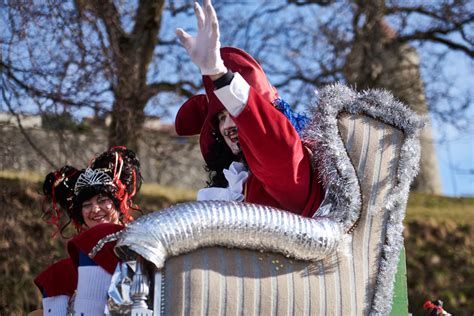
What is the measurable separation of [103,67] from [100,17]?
36 centimetres

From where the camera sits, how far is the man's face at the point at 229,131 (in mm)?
2746

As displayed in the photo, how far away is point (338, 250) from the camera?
2.38m

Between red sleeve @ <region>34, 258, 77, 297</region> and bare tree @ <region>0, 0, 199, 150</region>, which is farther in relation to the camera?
bare tree @ <region>0, 0, 199, 150</region>

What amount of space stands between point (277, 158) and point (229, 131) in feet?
1.09

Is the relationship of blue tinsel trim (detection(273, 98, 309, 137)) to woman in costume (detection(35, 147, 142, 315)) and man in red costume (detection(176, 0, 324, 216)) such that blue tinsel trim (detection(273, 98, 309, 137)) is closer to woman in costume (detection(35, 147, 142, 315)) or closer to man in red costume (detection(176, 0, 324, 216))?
man in red costume (detection(176, 0, 324, 216))

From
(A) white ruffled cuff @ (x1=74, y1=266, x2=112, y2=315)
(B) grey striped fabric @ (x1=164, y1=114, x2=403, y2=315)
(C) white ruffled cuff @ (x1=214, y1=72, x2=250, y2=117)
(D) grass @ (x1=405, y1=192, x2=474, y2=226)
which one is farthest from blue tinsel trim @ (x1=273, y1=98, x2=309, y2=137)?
(D) grass @ (x1=405, y1=192, x2=474, y2=226)

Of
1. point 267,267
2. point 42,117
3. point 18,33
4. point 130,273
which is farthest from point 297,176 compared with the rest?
point 42,117

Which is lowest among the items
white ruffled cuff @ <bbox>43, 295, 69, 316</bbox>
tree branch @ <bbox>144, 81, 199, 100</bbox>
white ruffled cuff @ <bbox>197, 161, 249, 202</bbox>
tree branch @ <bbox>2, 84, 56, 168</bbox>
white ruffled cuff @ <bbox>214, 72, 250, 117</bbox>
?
white ruffled cuff @ <bbox>43, 295, 69, 316</bbox>

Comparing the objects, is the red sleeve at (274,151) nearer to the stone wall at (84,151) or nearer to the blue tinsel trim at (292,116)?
the blue tinsel trim at (292,116)

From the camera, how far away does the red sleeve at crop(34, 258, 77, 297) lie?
112 inches

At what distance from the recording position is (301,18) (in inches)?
306

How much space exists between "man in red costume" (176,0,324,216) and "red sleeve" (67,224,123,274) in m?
0.45

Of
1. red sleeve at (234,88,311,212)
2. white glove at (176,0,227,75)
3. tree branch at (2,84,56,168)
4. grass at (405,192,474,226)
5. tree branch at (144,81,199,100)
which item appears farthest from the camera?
grass at (405,192,474,226)

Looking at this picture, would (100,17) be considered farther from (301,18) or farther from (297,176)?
(297,176)
